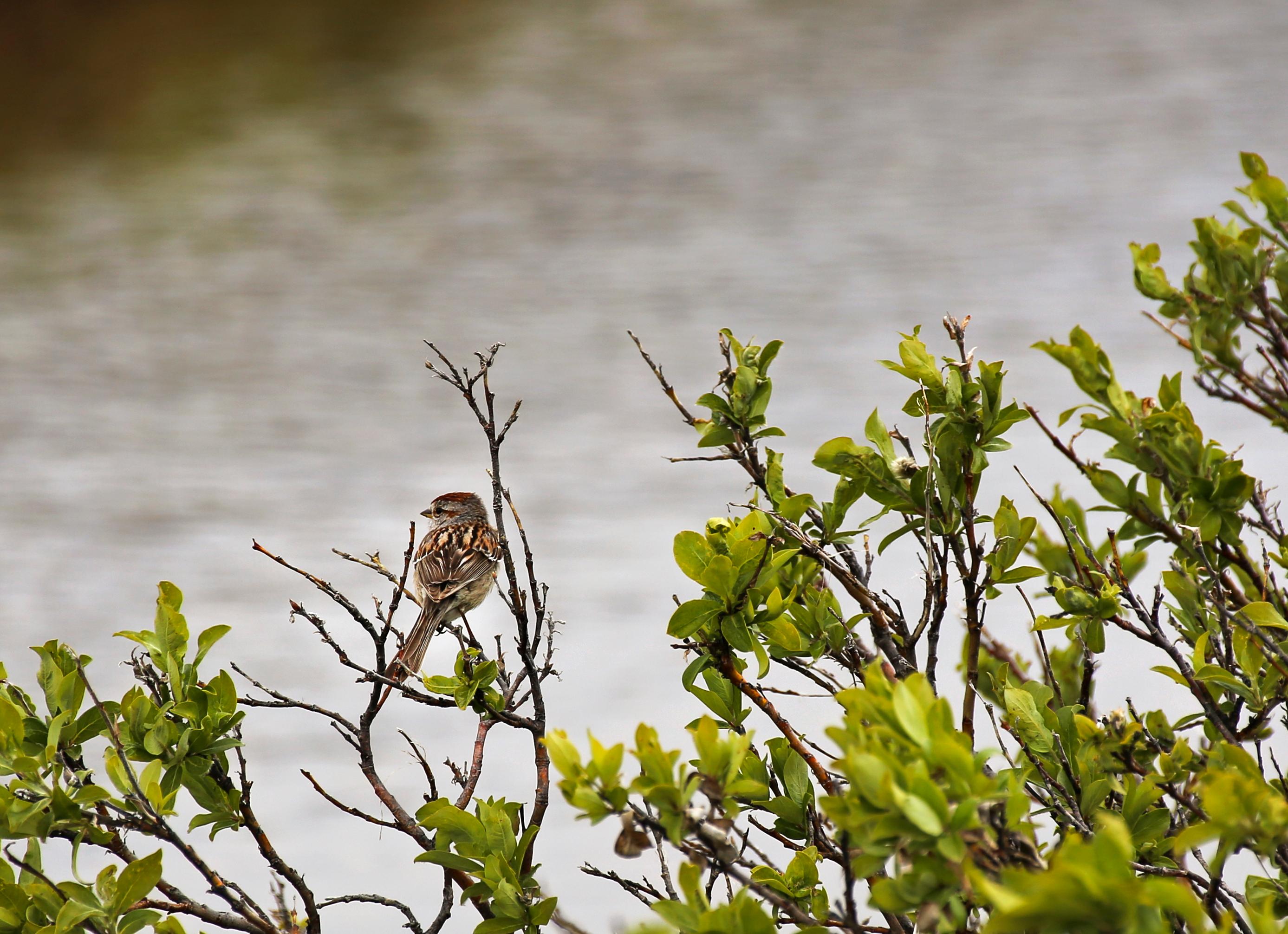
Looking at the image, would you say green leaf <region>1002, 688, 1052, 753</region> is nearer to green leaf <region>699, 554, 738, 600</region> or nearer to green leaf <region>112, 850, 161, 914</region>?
green leaf <region>699, 554, 738, 600</region>

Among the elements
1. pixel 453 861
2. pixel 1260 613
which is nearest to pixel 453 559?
pixel 453 861

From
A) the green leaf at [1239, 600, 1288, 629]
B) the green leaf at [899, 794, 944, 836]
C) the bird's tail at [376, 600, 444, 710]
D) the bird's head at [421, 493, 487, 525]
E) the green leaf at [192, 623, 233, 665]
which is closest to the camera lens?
the green leaf at [899, 794, 944, 836]

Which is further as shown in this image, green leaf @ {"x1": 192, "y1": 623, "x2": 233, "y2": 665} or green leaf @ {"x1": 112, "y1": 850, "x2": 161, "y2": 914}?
green leaf @ {"x1": 192, "y1": 623, "x2": 233, "y2": 665}

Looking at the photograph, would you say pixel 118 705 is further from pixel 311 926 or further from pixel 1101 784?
pixel 1101 784

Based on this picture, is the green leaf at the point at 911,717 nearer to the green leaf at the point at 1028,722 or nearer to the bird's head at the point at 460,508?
the green leaf at the point at 1028,722

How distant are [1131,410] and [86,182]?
379 cm

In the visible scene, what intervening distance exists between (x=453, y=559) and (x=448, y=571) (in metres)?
0.05

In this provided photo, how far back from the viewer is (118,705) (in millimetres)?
964

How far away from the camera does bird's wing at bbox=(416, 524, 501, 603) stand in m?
1.85

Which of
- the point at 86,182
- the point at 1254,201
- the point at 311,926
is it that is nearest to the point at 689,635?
the point at 311,926

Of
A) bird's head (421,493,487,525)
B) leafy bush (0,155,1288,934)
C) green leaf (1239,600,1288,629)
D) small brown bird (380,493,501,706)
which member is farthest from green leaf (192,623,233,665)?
bird's head (421,493,487,525)

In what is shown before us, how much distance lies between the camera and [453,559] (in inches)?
76.7

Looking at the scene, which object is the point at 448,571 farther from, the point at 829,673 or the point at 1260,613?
the point at 1260,613

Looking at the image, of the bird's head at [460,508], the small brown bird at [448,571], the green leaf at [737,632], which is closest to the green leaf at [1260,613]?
the green leaf at [737,632]
